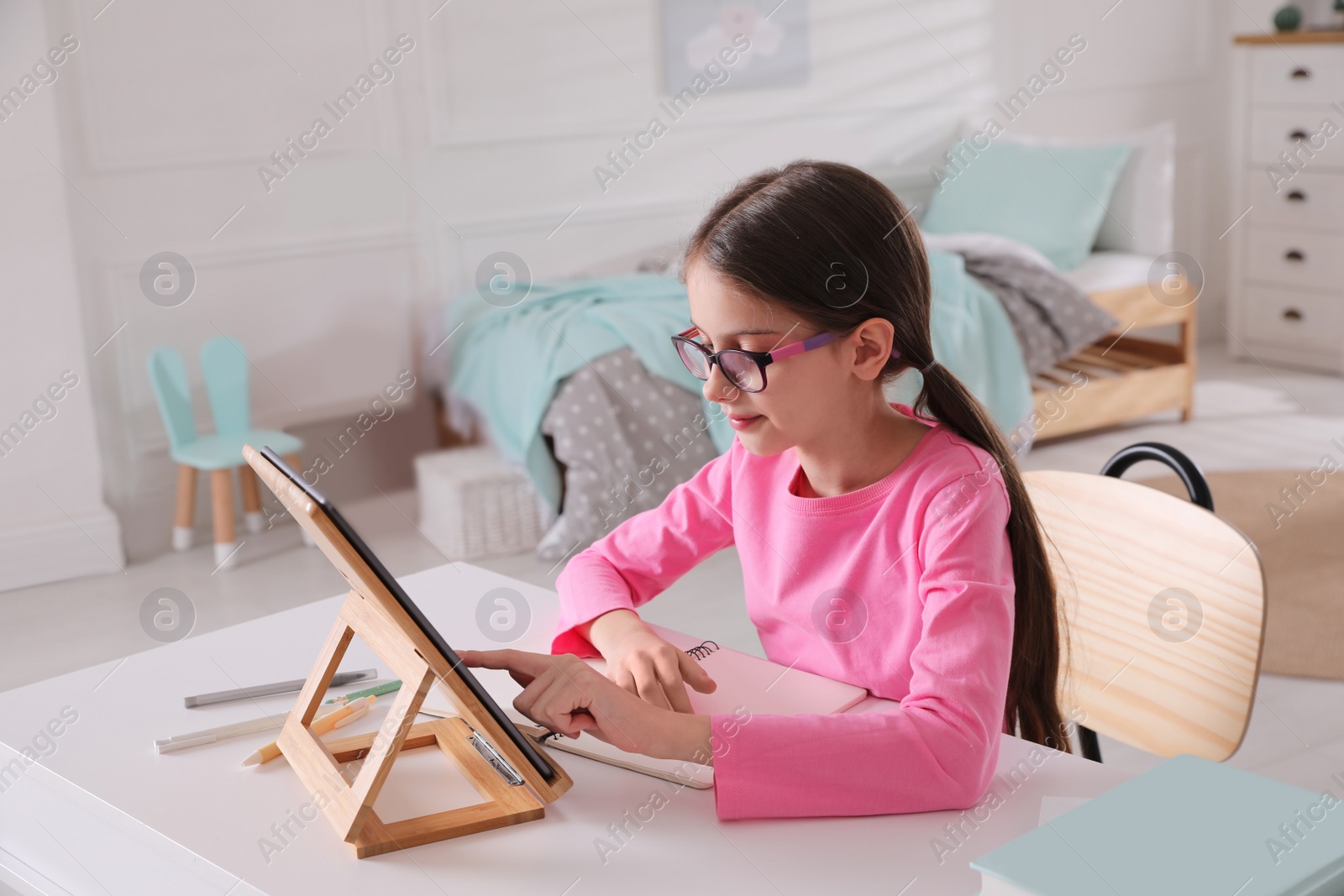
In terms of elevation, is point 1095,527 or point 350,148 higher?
point 350,148

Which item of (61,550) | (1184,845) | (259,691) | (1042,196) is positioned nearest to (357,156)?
(61,550)

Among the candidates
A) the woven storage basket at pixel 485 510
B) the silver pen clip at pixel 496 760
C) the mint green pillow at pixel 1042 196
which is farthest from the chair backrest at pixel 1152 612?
the mint green pillow at pixel 1042 196

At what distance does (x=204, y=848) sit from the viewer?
33.7 inches

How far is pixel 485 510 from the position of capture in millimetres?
3297

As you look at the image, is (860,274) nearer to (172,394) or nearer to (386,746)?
(386,746)

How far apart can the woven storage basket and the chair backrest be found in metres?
2.11

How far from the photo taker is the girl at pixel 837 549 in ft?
3.00

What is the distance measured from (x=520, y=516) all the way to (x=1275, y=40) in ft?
11.0

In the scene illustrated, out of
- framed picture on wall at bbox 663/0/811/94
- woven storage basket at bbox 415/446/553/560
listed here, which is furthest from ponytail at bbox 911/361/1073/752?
framed picture on wall at bbox 663/0/811/94

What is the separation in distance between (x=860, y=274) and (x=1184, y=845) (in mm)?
524

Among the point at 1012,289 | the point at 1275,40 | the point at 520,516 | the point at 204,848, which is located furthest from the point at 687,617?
the point at 1275,40

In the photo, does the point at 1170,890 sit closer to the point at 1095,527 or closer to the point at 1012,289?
the point at 1095,527

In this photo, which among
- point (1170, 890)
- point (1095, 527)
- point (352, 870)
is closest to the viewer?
point (1170, 890)

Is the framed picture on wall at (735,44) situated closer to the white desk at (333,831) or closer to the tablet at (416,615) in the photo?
the white desk at (333,831)
